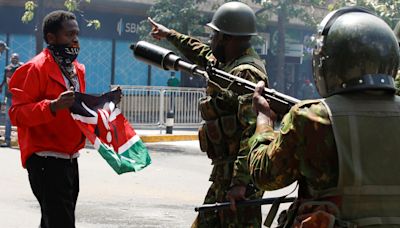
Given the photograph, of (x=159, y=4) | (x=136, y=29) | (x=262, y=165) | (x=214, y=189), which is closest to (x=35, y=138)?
(x=214, y=189)

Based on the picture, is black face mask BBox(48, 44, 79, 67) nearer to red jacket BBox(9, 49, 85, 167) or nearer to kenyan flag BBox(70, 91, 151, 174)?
red jacket BBox(9, 49, 85, 167)

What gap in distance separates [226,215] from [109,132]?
1185mm

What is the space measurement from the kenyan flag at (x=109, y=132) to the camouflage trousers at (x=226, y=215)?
76 centimetres

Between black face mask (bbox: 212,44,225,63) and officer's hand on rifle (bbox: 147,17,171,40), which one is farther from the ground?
black face mask (bbox: 212,44,225,63)

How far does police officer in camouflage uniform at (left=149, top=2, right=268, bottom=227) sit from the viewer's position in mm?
4258

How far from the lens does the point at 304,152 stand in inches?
108

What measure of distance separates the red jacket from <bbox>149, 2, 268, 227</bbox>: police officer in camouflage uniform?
0.86m

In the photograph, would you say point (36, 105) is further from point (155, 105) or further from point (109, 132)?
point (155, 105)

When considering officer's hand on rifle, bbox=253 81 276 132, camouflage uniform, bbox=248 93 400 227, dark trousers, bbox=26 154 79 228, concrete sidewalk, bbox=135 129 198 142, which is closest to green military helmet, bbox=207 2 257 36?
dark trousers, bbox=26 154 79 228

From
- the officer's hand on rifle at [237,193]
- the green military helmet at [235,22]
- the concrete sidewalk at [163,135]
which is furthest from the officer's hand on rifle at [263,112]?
the concrete sidewalk at [163,135]

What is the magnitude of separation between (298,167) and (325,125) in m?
0.20

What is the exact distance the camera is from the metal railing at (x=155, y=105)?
17.9m

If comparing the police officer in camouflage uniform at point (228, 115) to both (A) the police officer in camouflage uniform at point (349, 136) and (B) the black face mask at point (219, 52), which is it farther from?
(A) the police officer in camouflage uniform at point (349, 136)

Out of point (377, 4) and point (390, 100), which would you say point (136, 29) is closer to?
point (377, 4)
